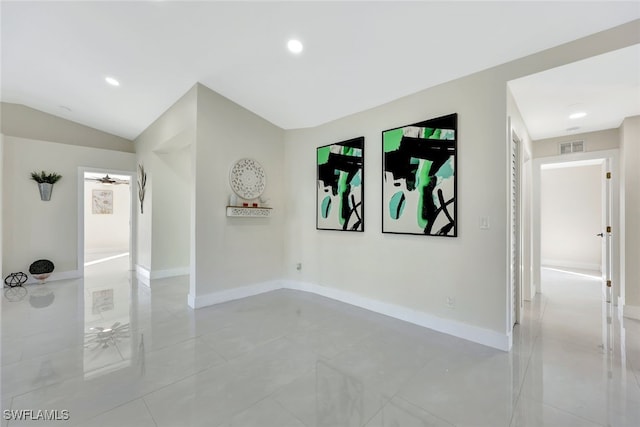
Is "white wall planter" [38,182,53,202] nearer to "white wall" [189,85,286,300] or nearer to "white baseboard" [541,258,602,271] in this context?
"white wall" [189,85,286,300]

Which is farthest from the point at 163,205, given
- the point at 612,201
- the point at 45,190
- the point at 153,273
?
the point at 612,201

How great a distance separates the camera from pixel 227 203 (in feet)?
13.0

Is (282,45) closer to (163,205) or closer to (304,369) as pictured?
(304,369)

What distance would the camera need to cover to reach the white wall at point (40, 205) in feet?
16.1

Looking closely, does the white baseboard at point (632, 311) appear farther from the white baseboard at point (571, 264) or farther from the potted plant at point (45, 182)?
the potted plant at point (45, 182)

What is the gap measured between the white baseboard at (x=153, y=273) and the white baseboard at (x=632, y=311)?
7000 millimetres

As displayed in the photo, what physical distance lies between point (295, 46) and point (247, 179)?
6.68 feet

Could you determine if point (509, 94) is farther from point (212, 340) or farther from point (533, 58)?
point (212, 340)

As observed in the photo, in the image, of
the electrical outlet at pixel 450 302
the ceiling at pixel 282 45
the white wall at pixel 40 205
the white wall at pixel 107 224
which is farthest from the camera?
the white wall at pixel 107 224

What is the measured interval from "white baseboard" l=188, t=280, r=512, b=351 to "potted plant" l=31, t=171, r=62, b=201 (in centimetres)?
400

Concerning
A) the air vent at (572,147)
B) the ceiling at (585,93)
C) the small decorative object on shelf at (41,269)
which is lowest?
the small decorative object on shelf at (41,269)

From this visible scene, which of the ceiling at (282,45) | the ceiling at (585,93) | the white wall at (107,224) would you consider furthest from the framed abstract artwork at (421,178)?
the white wall at (107,224)

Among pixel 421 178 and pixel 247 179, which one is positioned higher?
pixel 247 179

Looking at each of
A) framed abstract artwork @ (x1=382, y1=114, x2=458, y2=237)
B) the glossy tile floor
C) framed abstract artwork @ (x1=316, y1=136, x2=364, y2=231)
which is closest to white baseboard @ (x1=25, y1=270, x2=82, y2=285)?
the glossy tile floor
